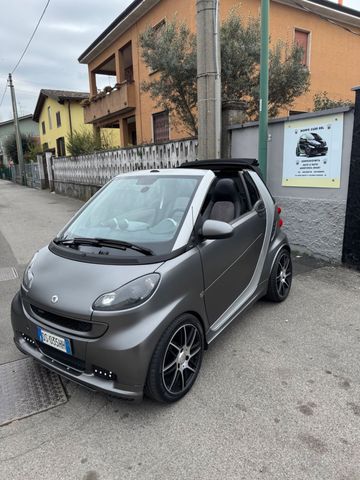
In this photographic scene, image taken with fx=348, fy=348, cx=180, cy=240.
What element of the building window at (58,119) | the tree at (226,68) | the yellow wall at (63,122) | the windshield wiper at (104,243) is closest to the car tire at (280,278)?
the windshield wiper at (104,243)

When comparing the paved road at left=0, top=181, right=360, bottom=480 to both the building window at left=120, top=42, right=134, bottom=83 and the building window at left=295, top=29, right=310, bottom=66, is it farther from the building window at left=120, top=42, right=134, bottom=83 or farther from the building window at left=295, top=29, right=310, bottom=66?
the building window at left=120, top=42, right=134, bottom=83

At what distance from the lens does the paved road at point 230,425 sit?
6.37ft

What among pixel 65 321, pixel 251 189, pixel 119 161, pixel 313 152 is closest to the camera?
pixel 65 321

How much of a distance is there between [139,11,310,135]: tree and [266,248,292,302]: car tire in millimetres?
4455

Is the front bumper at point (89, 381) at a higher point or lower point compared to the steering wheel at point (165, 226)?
lower

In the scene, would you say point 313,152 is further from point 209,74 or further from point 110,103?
point 110,103

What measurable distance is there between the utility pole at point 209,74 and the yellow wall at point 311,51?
5.79 m

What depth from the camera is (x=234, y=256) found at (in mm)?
3086

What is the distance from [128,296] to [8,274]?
12.7 feet

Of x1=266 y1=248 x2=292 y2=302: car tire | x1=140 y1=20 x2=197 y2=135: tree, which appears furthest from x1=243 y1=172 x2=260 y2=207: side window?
x1=140 y1=20 x2=197 y2=135: tree

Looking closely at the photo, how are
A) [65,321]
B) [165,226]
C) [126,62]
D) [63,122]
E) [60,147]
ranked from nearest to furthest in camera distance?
[65,321] < [165,226] < [126,62] < [63,122] < [60,147]

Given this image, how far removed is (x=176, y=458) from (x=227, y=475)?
0.30 metres

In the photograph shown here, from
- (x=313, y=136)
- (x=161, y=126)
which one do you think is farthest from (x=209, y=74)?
(x=161, y=126)

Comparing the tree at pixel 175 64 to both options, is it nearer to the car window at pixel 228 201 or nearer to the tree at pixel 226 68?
the tree at pixel 226 68
